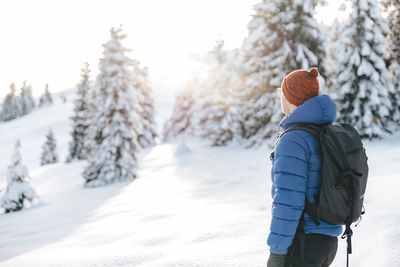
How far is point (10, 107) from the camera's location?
96125 mm

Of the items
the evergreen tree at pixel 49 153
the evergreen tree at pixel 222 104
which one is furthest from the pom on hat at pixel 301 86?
the evergreen tree at pixel 49 153

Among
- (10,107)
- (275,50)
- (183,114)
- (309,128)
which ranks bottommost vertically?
(183,114)

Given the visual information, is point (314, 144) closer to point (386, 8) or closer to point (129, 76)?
point (129, 76)

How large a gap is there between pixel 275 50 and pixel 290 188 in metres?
20.2

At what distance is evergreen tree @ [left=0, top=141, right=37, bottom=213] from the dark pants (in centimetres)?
1601

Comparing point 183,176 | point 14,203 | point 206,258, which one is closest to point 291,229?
point 206,258

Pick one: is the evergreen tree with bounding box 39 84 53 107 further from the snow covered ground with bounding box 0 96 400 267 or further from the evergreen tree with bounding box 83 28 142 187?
the snow covered ground with bounding box 0 96 400 267

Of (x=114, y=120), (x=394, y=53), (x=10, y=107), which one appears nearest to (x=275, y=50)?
(x=394, y=53)

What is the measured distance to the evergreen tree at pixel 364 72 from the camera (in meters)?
18.1

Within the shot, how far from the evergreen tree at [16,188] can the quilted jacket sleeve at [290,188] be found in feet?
52.5

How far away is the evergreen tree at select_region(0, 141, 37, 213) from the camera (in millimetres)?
15375

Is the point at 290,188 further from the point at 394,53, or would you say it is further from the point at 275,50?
the point at 394,53

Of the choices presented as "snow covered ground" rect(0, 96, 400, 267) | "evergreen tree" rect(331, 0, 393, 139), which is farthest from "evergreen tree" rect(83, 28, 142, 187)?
"evergreen tree" rect(331, 0, 393, 139)

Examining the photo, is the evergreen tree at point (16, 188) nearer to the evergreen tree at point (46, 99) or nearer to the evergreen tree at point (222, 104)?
the evergreen tree at point (222, 104)
